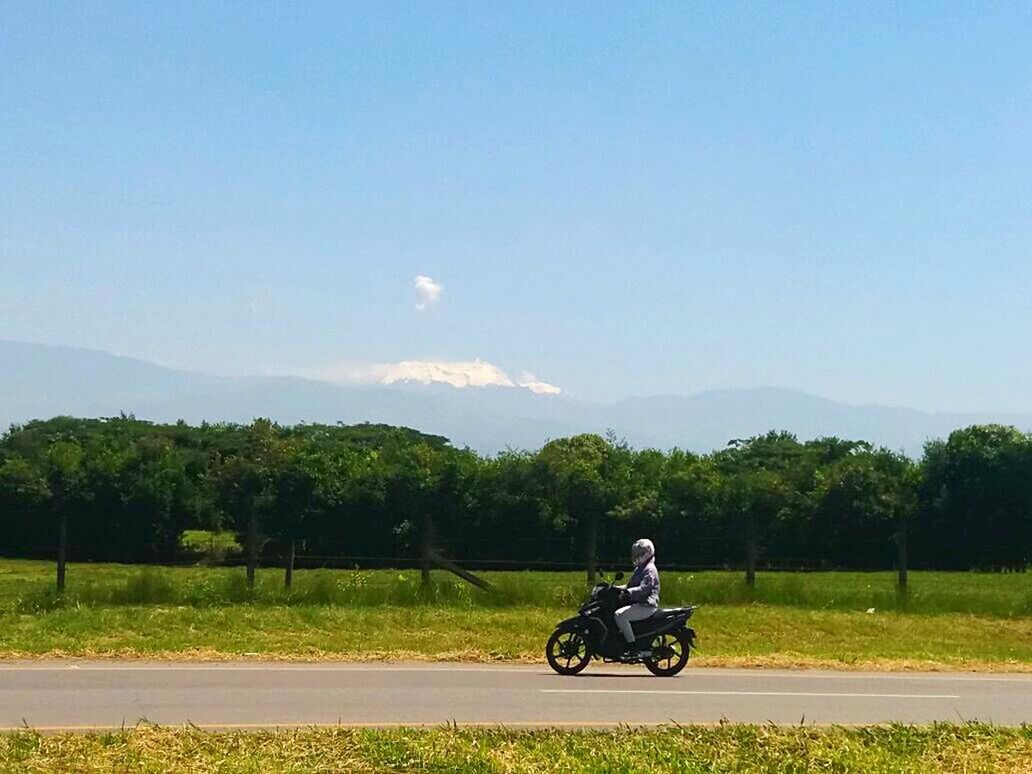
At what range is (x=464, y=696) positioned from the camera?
13.5 metres

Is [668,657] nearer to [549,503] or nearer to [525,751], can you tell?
[525,751]

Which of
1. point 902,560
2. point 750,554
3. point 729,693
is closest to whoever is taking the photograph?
point 729,693

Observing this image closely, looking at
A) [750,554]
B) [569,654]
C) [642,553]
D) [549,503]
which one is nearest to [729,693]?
[642,553]

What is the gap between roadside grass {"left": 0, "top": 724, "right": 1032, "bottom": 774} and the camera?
962 cm

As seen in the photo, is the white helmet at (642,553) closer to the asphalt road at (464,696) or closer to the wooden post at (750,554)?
the asphalt road at (464,696)

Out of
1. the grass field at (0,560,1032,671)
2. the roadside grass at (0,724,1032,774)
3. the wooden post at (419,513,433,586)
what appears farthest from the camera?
the wooden post at (419,513,433,586)

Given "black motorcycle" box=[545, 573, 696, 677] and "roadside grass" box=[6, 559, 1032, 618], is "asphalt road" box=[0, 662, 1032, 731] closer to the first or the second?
"black motorcycle" box=[545, 573, 696, 677]

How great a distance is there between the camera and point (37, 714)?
39.3ft

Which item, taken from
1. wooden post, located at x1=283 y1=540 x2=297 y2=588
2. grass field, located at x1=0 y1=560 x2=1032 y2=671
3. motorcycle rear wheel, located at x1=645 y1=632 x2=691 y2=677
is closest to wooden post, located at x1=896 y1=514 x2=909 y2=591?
grass field, located at x1=0 y1=560 x2=1032 y2=671

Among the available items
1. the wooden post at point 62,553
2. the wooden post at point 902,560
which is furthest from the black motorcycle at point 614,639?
the wooden post at point 62,553

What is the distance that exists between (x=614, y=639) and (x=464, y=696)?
2.72 m

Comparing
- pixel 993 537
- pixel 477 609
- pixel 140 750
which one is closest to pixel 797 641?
pixel 477 609

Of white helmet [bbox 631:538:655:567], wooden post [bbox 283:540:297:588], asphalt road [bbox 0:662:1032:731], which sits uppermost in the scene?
white helmet [bbox 631:538:655:567]

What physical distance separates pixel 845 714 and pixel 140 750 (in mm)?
6853
